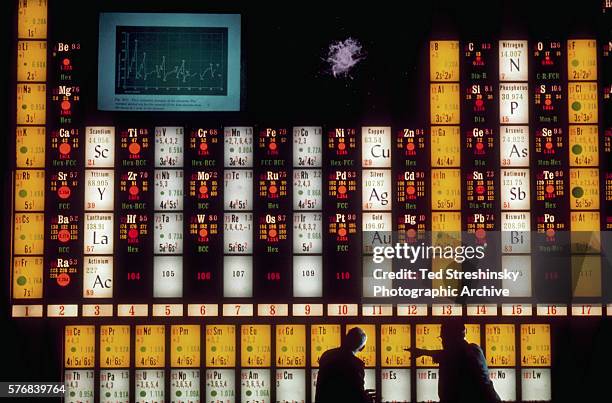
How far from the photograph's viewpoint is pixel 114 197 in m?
6.50

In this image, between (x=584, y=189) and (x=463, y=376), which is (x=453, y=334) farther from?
(x=584, y=189)

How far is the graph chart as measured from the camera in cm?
661

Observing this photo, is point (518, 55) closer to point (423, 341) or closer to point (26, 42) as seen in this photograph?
point (423, 341)

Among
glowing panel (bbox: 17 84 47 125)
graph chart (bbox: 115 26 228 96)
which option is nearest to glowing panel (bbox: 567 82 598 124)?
graph chart (bbox: 115 26 228 96)

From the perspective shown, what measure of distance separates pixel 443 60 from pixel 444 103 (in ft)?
1.40

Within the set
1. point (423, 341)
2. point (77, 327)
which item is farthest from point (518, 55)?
point (77, 327)

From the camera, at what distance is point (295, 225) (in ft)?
21.4

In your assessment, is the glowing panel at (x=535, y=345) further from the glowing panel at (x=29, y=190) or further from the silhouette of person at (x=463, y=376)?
the glowing panel at (x=29, y=190)

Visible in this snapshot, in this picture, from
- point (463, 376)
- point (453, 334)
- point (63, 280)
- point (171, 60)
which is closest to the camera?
point (463, 376)

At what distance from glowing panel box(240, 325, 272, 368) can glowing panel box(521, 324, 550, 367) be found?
2420mm

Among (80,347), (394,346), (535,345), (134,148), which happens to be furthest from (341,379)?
(134,148)

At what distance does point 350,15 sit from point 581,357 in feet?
13.1

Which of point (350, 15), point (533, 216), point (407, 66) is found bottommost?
point (533, 216)

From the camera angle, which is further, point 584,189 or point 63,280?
point 584,189
